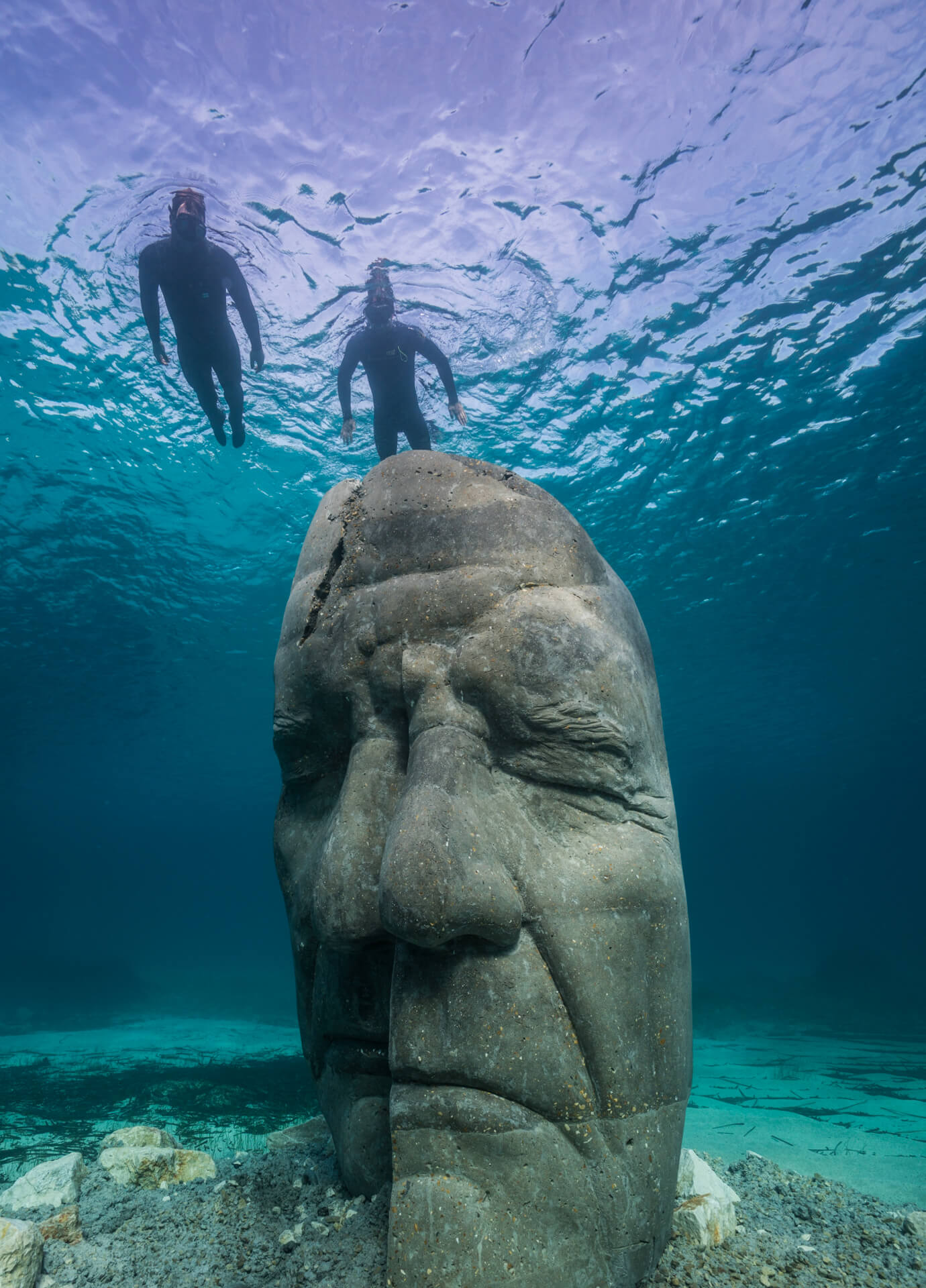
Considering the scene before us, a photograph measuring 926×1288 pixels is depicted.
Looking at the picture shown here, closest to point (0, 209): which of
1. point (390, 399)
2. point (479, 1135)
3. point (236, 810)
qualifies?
point (390, 399)

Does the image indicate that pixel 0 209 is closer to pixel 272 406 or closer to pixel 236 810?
pixel 272 406

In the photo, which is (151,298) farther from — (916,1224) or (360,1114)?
(916,1224)

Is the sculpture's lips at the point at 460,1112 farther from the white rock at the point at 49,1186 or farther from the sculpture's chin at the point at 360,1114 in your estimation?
the white rock at the point at 49,1186

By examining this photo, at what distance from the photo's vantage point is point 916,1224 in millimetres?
2582

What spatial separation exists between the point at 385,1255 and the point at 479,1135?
0.48 meters

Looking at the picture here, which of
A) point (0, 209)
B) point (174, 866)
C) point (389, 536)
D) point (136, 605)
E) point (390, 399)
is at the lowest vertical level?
point (174, 866)

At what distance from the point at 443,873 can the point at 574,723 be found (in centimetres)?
80

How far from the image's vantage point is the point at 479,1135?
202 centimetres

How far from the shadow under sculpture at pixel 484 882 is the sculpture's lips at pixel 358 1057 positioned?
0.03ft

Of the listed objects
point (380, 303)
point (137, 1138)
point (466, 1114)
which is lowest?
point (137, 1138)

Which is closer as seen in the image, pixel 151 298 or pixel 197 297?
pixel 197 297

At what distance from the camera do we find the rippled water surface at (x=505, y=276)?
25.1 feet

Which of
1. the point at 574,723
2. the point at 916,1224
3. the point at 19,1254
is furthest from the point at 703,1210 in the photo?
the point at 19,1254

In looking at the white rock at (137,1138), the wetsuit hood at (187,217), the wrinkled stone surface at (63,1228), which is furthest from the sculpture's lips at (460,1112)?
the wetsuit hood at (187,217)
